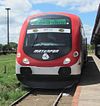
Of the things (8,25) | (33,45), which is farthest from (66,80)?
(8,25)

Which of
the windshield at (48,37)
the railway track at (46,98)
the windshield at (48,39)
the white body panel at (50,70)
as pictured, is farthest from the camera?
the windshield at (48,39)

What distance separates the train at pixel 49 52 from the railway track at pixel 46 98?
0.35m

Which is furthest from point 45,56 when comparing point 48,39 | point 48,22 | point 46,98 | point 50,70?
point 46,98

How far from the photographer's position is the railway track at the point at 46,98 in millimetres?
12639

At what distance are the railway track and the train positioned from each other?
1.14 feet

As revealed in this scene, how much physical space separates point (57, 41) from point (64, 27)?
698 mm

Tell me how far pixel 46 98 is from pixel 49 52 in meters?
2.07

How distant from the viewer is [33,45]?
623 inches

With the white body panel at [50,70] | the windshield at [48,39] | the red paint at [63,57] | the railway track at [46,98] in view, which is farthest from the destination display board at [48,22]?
the railway track at [46,98]

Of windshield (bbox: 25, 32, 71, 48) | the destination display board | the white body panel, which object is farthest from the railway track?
the destination display board

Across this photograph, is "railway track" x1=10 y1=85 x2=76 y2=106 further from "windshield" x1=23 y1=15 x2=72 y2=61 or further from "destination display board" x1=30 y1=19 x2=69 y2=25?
"destination display board" x1=30 y1=19 x2=69 y2=25

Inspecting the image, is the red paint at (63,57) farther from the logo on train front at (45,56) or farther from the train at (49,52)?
the logo on train front at (45,56)

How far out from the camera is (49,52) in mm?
15383

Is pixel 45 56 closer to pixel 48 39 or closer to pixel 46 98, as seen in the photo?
pixel 48 39
